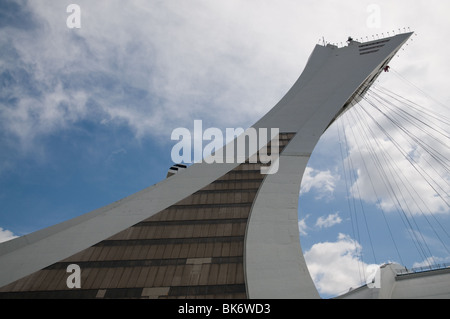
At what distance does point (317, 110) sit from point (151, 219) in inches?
995

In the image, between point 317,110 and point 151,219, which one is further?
point 317,110

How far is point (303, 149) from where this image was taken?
3181 cm

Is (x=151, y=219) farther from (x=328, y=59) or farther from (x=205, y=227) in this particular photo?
(x=328, y=59)

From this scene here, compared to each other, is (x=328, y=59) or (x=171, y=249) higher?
(x=328, y=59)

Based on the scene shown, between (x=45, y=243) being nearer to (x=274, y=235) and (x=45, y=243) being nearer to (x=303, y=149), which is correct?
(x=274, y=235)

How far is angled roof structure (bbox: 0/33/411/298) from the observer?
18312 mm

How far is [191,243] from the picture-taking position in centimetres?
2159

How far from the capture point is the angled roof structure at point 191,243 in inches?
721
